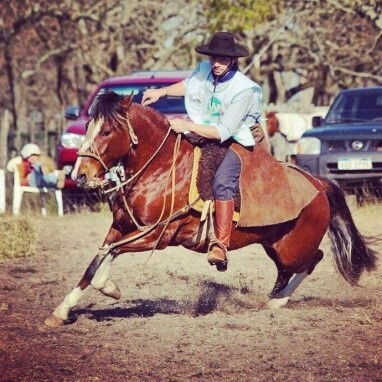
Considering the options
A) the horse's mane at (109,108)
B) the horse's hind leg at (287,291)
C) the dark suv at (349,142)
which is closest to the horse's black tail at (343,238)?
the horse's hind leg at (287,291)

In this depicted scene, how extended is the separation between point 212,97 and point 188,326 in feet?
5.18

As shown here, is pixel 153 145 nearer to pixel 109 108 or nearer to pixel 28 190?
pixel 109 108

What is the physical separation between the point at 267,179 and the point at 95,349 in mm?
1989

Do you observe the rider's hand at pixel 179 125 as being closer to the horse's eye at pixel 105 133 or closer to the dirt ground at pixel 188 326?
the horse's eye at pixel 105 133

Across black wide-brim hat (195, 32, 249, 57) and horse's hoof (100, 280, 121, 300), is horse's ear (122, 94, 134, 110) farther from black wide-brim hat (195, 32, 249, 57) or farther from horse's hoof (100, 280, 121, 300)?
horse's hoof (100, 280, 121, 300)

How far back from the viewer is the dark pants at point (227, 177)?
281 inches

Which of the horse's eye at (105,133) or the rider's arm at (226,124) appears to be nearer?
the horse's eye at (105,133)

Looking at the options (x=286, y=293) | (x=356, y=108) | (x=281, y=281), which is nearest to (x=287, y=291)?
(x=286, y=293)

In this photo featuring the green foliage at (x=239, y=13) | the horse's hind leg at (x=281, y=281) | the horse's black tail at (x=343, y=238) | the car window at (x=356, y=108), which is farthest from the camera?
the green foliage at (x=239, y=13)

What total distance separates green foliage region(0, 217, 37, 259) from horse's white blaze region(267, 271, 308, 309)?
11.5 feet

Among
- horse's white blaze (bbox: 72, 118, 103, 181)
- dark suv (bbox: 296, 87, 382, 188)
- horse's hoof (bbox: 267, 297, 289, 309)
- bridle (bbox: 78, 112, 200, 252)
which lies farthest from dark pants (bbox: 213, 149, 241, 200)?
dark suv (bbox: 296, 87, 382, 188)

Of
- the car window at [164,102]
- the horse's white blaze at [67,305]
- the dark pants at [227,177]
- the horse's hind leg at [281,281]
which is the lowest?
the horse's hind leg at [281,281]

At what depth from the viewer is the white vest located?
7.08 meters

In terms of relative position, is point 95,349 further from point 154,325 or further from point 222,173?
point 222,173
